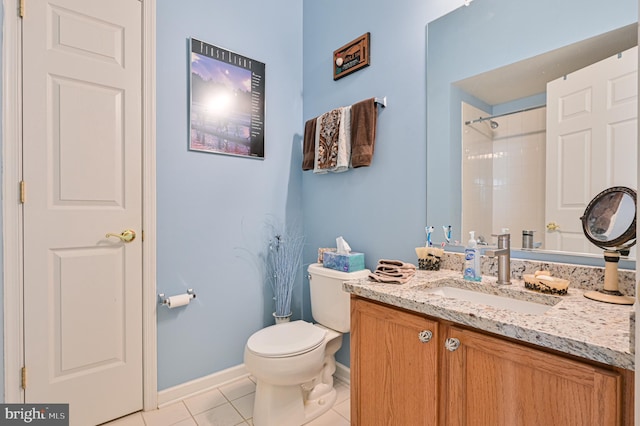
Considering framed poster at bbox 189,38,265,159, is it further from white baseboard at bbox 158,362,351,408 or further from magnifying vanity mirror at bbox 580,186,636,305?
magnifying vanity mirror at bbox 580,186,636,305

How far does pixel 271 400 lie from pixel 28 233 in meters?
1.39

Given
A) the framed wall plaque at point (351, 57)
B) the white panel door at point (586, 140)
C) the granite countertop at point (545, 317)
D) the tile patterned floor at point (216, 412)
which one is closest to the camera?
the granite countertop at point (545, 317)

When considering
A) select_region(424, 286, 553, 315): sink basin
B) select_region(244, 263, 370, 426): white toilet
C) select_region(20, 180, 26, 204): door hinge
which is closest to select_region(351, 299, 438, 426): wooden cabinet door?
select_region(424, 286, 553, 315): sink basin

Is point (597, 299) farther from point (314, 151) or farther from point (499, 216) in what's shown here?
point (314, 151)

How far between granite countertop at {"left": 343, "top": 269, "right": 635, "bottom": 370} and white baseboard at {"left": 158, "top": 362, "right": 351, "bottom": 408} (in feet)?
3.45

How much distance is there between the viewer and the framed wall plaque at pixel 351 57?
6.01 feet

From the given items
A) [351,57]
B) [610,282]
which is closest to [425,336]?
[610,282]

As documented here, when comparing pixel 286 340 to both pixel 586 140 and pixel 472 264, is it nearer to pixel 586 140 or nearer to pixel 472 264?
pixel 472 264

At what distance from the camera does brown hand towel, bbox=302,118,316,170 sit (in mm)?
2098

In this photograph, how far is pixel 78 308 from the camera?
1.52 m

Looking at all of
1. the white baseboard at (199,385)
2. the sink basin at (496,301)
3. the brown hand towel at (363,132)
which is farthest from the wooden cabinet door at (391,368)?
the white baseboard at (199,385)

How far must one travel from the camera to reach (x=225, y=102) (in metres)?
1.95

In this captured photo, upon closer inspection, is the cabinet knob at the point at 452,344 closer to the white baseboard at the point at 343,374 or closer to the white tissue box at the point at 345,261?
the white tissue box at the point at 345,261

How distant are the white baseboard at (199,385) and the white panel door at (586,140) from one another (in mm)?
1903
